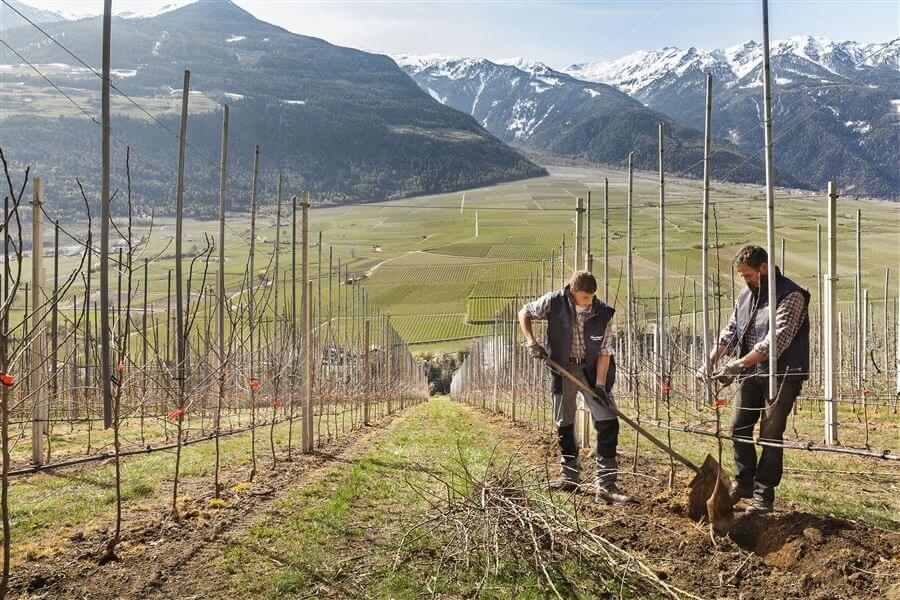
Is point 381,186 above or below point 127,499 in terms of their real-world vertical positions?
above

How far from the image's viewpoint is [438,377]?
58969 mm

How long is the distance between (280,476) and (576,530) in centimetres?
482

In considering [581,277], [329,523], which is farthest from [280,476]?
[581,277]

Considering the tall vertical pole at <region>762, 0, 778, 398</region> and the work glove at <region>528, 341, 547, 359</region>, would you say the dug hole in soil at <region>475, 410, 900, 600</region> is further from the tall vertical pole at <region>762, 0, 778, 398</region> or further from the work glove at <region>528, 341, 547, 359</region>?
the work glove at <region>528, 341, 547, 359</region>

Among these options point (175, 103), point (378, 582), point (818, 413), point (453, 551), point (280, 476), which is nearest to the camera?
point (378, 582)

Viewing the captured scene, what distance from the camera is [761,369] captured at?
536cm

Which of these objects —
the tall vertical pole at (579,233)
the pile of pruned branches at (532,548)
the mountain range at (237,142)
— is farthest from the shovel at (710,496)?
the mountain range at (237,142)

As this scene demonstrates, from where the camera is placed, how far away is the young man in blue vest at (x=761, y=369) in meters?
4.98

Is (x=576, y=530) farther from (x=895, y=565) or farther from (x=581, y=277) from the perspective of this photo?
(x=581, y=277)

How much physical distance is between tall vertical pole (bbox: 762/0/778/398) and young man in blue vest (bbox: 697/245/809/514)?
9 cm

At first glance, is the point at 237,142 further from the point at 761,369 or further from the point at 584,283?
the point at 761,369

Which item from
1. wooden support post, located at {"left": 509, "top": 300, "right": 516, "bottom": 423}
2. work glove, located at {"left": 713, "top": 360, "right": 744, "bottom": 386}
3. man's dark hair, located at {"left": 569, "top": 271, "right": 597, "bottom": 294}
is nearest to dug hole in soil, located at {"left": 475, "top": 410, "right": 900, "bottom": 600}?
work glove, located at {"left": 713, "top": 360, "right": 744, "bottom": 386}

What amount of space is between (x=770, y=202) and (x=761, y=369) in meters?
1.46

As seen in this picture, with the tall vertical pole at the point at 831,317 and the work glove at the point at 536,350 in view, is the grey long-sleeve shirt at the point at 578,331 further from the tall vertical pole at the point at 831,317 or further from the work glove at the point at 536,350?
the tall vertical pole at the point at 831,317
